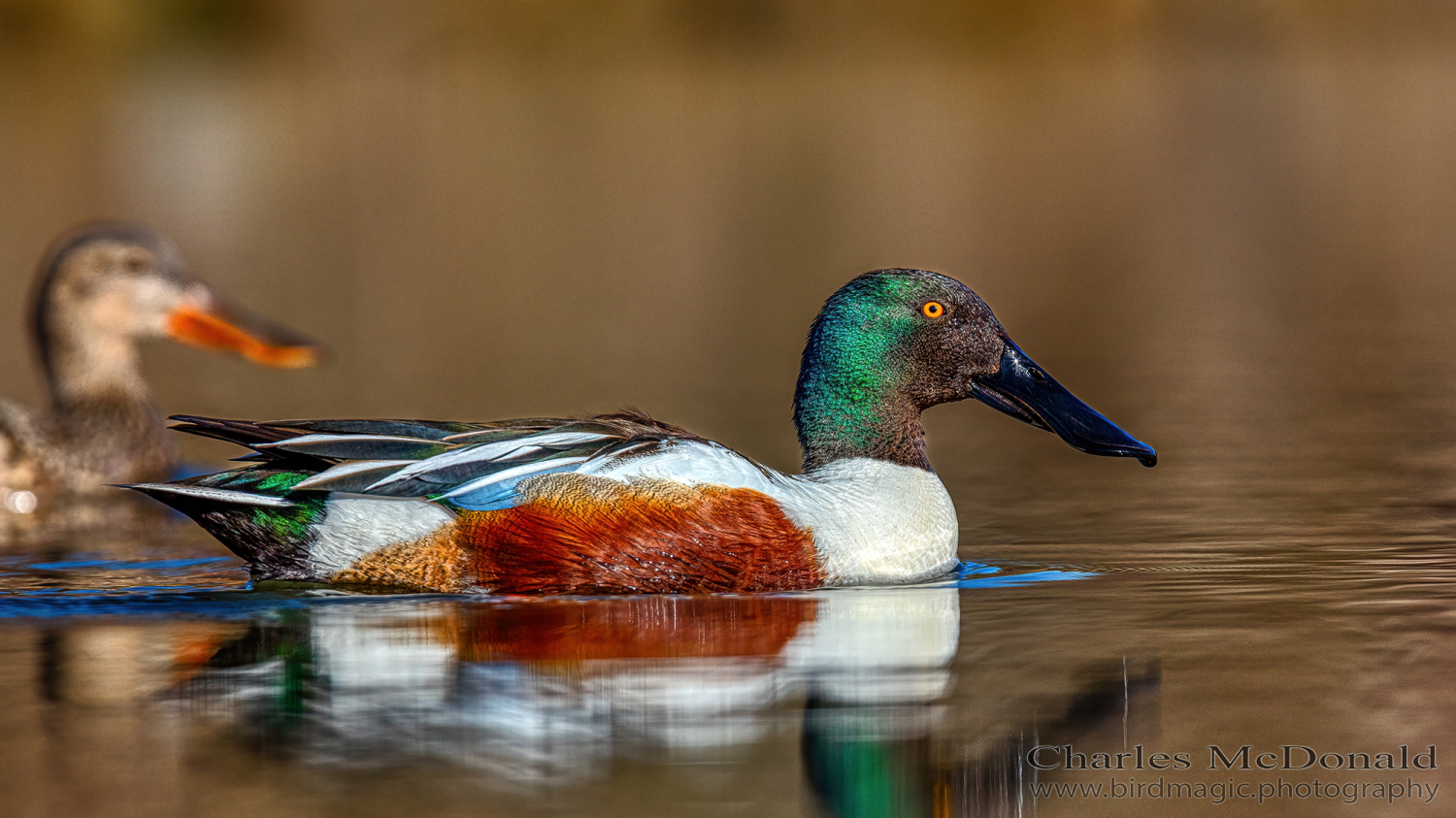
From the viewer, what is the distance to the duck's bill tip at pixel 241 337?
10.1 meters

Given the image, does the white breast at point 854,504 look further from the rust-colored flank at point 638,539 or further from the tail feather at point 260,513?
the tail feather at point 260,513

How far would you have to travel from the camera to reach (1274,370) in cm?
1207

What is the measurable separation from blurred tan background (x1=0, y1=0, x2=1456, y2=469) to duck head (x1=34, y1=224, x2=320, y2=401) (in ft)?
2.29

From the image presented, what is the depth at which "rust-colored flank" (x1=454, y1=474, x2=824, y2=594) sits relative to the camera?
6277mm

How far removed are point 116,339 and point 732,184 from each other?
583 inches

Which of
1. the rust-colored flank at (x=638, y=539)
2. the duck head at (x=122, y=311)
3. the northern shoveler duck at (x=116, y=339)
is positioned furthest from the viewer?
the duck head at (x=122, y=311)

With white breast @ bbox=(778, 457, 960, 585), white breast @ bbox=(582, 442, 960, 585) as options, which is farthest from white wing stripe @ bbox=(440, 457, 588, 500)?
white breast @ bbox=(778, 457, 960, 585)

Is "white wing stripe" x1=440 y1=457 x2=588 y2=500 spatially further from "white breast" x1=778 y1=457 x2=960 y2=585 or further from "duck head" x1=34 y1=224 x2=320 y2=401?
"duck head" x1=34 y1=224 x2=320 y2=401

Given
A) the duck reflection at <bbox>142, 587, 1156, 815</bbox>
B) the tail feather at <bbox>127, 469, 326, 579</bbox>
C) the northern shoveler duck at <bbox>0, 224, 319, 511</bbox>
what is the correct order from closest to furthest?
the duck reflection at <bbox>142, 587, 1156, 815</bbox> → the tail feather at <bbox>127, 469, 326, 579</bbox> → the northern shoveler duck at <bbox>0, 224, 319, 511</bbox>

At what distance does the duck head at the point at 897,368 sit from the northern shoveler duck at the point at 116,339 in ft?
12.6

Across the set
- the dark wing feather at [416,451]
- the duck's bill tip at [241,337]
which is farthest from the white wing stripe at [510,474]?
the duck's bill tip at [241,337]

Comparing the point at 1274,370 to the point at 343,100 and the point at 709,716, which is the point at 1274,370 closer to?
the point at 709,716

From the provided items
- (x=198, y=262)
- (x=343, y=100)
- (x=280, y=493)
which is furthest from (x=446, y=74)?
(x=280, y=493)

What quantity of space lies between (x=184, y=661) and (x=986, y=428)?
6.16 m
